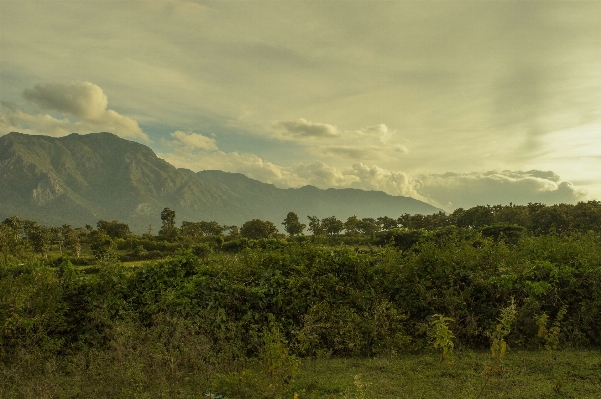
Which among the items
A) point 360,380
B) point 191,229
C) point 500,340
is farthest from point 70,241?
point 500,340

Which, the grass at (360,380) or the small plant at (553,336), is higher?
the small plant at (553,336)

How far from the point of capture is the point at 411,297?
28.1 feet

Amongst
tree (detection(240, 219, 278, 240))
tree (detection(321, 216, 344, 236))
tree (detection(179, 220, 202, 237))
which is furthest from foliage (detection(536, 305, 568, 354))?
tree (detection(179, 220, 202, 237))

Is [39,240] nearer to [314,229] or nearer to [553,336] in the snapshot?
[314,229]

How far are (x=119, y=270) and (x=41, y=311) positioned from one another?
62.8 inches

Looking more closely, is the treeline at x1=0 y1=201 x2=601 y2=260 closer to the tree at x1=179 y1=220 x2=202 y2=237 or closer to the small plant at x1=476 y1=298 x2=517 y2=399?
the tree at x1=179 y1=220 x2=202 y2=237

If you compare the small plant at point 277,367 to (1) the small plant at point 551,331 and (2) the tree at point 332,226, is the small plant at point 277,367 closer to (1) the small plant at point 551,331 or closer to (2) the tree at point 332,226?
(1) the small plant at point 551,331

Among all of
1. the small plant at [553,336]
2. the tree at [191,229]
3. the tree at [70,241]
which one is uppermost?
the small plant at [553,336]

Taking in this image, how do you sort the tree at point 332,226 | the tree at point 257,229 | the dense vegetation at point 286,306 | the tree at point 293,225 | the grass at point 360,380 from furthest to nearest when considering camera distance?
the tree at point 293,225 < the tree at point 332,226 < the tree at point 257,229 < the dense vegetation at point 286,306 < the grass at point 360,380

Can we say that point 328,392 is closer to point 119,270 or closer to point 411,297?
point 411,297

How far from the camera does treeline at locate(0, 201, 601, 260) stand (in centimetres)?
4781

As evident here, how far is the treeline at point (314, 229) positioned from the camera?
157 ft

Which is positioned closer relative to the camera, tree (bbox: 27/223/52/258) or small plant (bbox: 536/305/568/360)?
small plant (bbox: 536/305/568/360)

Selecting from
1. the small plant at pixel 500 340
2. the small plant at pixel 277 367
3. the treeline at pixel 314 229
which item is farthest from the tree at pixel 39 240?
the small plant at pixel 500 340
